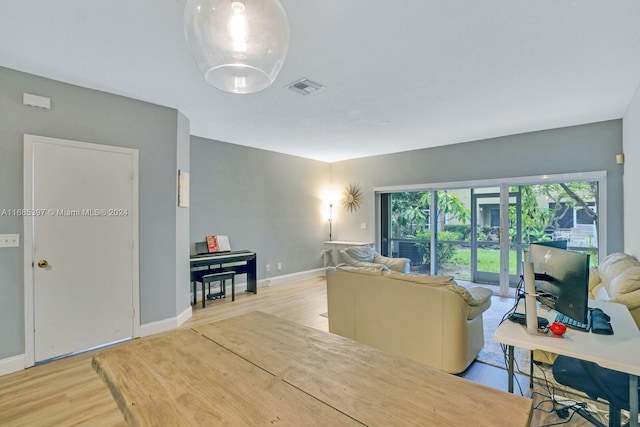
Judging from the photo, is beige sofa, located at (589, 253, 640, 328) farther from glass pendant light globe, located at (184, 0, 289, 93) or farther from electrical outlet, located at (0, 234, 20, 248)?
electrical outlet, located at (0, 234, 20, 248)

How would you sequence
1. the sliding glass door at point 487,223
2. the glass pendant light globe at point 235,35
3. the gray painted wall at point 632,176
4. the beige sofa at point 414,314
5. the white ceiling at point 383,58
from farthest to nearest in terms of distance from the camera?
1. the sliding glass door at point 487,223
2. the gray painted wall at point 632,176
3. the beige sofa at point 414,314
4. the white ceiling at point 383,58
5. the glass pendant light globe at point 235,35

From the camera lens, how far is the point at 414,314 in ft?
8.51

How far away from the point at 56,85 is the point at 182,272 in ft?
7.67

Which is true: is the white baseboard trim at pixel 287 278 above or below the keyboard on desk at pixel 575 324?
below

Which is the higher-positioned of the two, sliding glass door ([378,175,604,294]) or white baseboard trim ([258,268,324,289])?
sliding glass door ([378,175,604,294])

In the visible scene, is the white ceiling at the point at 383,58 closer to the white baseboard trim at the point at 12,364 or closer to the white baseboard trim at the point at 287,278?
the white baseboard trim at the point at 12,364

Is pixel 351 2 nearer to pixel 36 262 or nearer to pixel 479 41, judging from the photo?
pixel 479 41

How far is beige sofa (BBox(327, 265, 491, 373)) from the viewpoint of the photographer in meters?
2.45

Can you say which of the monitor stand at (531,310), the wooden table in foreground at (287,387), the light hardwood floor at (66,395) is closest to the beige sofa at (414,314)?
the light hardwood floor at (66,395)

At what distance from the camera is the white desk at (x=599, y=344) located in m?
1.32

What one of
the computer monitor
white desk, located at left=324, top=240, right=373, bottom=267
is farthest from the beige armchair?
the computer monitor

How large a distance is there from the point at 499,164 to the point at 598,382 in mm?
4104

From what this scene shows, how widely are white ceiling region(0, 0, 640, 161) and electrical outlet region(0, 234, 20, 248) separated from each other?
148 centimetres

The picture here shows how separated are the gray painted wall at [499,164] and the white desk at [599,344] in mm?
3197
